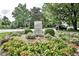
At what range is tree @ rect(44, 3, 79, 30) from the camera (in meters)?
3.92

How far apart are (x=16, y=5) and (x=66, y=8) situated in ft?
3.80

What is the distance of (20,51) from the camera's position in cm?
373

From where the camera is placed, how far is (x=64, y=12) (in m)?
3.98

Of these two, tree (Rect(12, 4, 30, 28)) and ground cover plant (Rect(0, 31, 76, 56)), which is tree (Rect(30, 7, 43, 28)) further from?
ground cover plant (Rect(0, 31, 76, 56))

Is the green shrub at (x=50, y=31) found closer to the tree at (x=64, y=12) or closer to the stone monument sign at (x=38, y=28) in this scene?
the stone monument sign at (x=38, y=28)

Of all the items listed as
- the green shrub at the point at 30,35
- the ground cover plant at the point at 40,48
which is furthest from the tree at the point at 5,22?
the green shrub at the point at 30,35

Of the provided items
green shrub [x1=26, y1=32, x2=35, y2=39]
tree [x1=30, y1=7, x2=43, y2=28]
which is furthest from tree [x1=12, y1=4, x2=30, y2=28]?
green shrub [x1=26, y1=32, x2=35, y2=39]

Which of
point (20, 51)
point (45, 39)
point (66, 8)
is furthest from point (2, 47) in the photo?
point (66, 8)

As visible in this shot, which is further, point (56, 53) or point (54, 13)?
point (54, 13)

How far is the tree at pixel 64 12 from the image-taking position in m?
3.92

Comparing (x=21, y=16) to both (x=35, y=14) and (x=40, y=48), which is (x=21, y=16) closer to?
(x=35, y=14)

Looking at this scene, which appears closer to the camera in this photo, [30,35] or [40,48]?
[40,48]

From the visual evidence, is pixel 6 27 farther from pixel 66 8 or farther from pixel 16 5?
pixel 66 8

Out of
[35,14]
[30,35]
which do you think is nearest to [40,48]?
[30,35]
